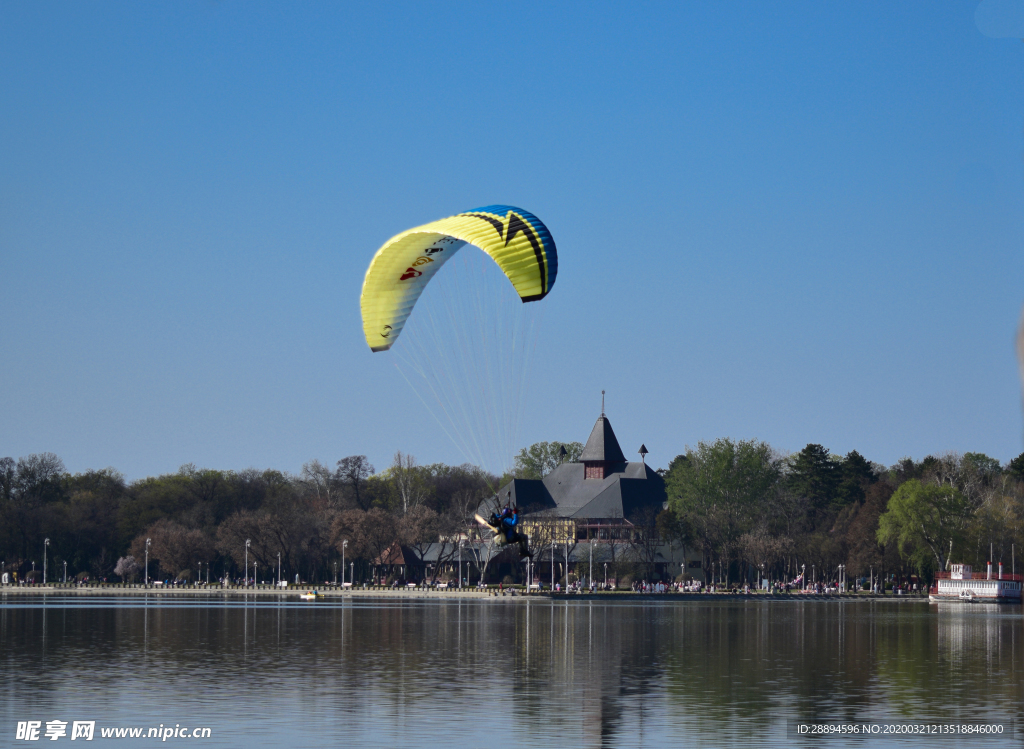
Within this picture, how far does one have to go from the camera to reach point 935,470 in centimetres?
11606


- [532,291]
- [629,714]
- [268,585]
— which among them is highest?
[532,291]

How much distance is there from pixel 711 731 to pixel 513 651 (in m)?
18.8

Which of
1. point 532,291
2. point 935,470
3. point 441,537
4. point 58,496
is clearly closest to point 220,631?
point 532,291

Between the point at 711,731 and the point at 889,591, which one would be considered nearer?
the point at 711,731

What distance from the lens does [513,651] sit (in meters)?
42.3

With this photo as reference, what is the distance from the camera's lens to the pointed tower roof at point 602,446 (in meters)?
138

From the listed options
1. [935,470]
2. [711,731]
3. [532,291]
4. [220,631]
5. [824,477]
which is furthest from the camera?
[824,477]

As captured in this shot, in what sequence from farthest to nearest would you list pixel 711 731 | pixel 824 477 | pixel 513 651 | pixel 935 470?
pixel 824 477, pixel 935 470, pixel 513 651, pixel 711 731

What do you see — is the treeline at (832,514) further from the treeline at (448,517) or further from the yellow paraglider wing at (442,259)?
the yellow paraglider wing at (442,259)

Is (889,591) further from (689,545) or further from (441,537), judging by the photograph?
(441,537)

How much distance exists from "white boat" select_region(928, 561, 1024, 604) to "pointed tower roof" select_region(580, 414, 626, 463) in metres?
46.3

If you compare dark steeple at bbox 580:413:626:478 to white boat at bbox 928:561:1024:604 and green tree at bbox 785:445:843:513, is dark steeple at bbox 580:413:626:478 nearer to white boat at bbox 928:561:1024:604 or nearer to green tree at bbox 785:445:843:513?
green tree at bbox 785:445:843:513

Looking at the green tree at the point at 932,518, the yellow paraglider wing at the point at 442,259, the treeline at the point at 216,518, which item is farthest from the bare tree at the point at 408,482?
the yellow paraglider wing at the point at 442,259

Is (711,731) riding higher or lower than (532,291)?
lower
